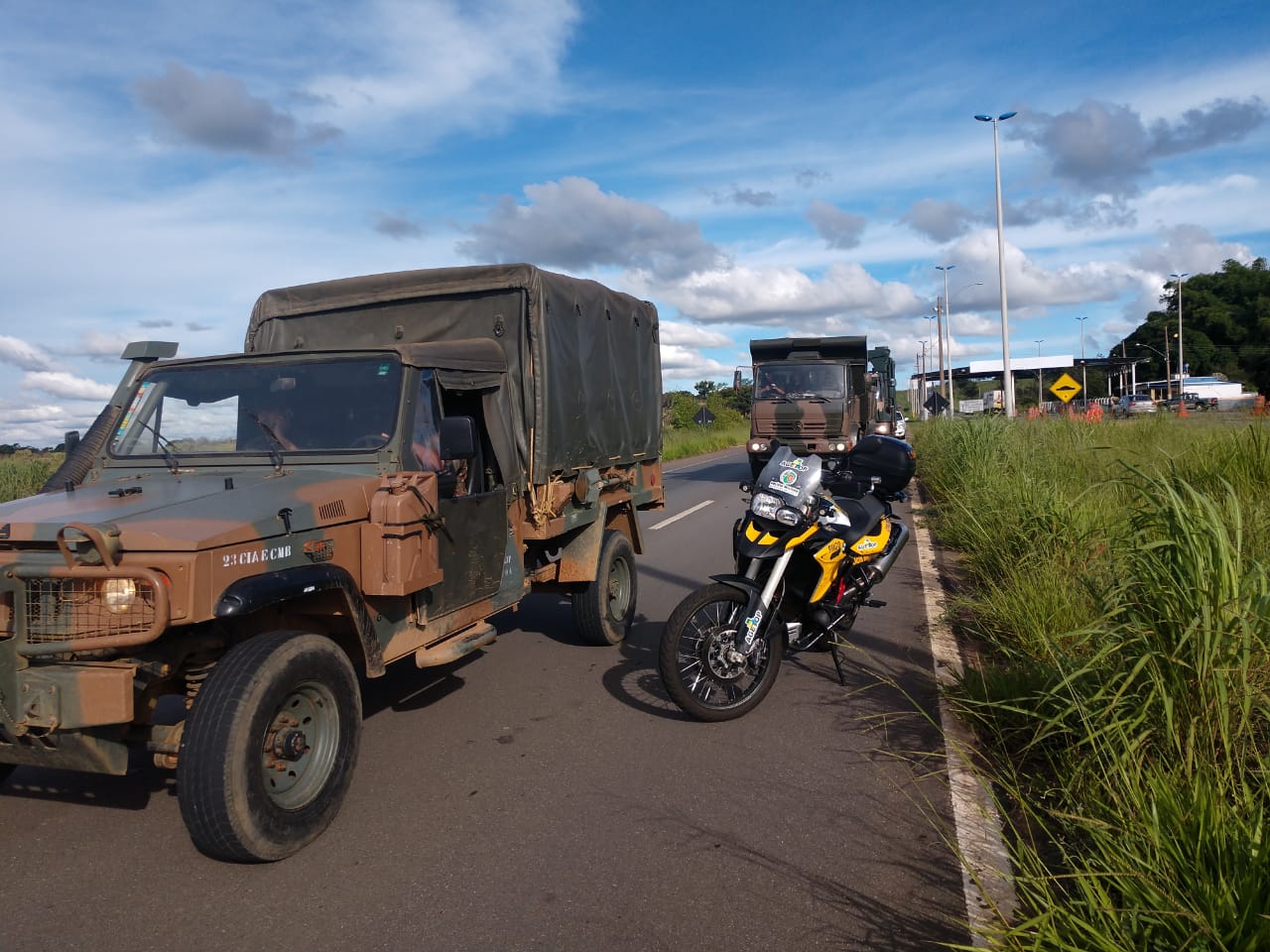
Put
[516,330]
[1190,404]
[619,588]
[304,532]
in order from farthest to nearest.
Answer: [1190,404]
[619,588]
[516,330]
[304,532]

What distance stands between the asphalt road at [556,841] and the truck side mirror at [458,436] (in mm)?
1558

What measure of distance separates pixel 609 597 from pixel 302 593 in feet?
11.4

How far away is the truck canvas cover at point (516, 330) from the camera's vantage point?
620cm

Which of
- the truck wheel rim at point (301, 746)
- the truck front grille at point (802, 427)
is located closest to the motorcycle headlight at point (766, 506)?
the truck wheel rim at point (301, 746)

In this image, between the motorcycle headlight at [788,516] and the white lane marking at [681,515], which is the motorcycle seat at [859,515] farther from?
the white lane marking at [681,515]

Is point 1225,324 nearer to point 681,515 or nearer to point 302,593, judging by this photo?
point 681,515

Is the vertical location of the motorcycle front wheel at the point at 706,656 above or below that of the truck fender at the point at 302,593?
below

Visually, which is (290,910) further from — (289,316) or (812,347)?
(812,347)

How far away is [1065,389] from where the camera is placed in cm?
2400

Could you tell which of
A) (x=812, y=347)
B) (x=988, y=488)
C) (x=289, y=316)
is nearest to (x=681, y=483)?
(x=812, y=347)

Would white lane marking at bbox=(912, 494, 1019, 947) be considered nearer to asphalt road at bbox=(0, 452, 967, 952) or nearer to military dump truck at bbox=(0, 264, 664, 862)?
asphalt road at bbox=(0, 452, 967, 952)

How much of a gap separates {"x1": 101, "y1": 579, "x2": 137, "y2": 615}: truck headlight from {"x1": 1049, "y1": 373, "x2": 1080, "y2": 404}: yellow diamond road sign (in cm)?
2370

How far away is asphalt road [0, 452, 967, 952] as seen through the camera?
3.25 m

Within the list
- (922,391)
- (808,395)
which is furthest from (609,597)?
(922,391)
